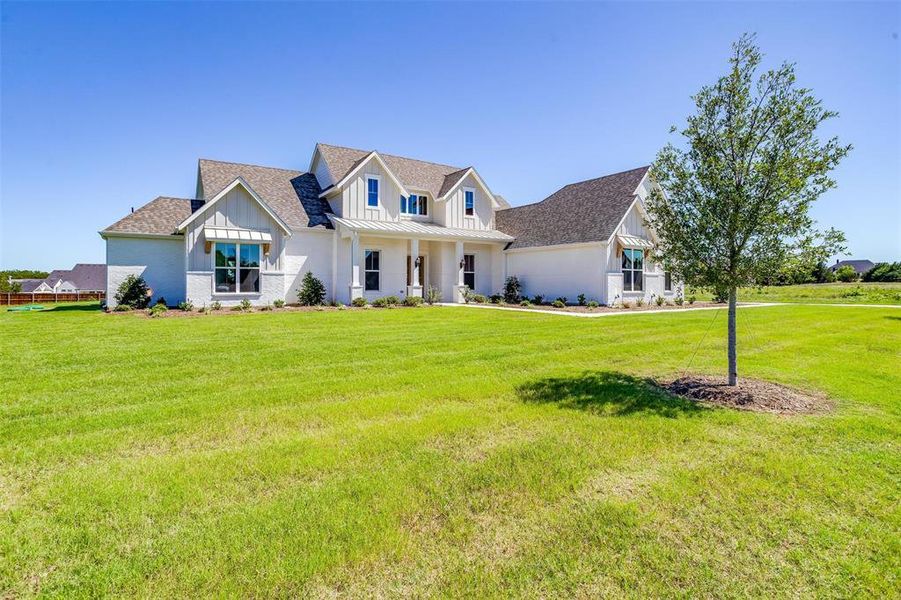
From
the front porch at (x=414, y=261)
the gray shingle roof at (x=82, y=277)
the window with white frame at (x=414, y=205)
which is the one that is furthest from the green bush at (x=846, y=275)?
the gray shingle roof at (x=82, y=277)

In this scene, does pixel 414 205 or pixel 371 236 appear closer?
pixel 371 236

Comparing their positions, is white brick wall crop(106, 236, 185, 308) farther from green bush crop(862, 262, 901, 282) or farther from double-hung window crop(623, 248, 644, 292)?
green bush crop(862, 262, 901, 282)

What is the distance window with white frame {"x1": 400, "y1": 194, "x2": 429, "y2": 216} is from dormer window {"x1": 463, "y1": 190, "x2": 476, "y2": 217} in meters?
2.24

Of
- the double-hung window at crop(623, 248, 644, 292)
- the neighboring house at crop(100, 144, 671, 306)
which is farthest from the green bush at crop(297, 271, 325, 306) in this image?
the double-hung window at crop(623, 248, 644, 292)

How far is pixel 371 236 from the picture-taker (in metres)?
21.6

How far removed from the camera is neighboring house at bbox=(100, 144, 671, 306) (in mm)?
18875

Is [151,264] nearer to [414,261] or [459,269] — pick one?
[414,261]

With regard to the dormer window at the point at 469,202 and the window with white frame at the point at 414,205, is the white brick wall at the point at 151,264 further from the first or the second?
the dormer window at the point at 469,202

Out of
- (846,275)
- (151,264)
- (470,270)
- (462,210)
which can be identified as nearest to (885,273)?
(846,275)

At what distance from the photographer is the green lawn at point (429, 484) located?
2.55 meters

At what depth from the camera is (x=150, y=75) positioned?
16.0m

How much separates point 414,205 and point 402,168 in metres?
2.86

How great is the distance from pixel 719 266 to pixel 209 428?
7367 mm

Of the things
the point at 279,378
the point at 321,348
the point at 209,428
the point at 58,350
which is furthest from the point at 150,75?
the point at 209,428
